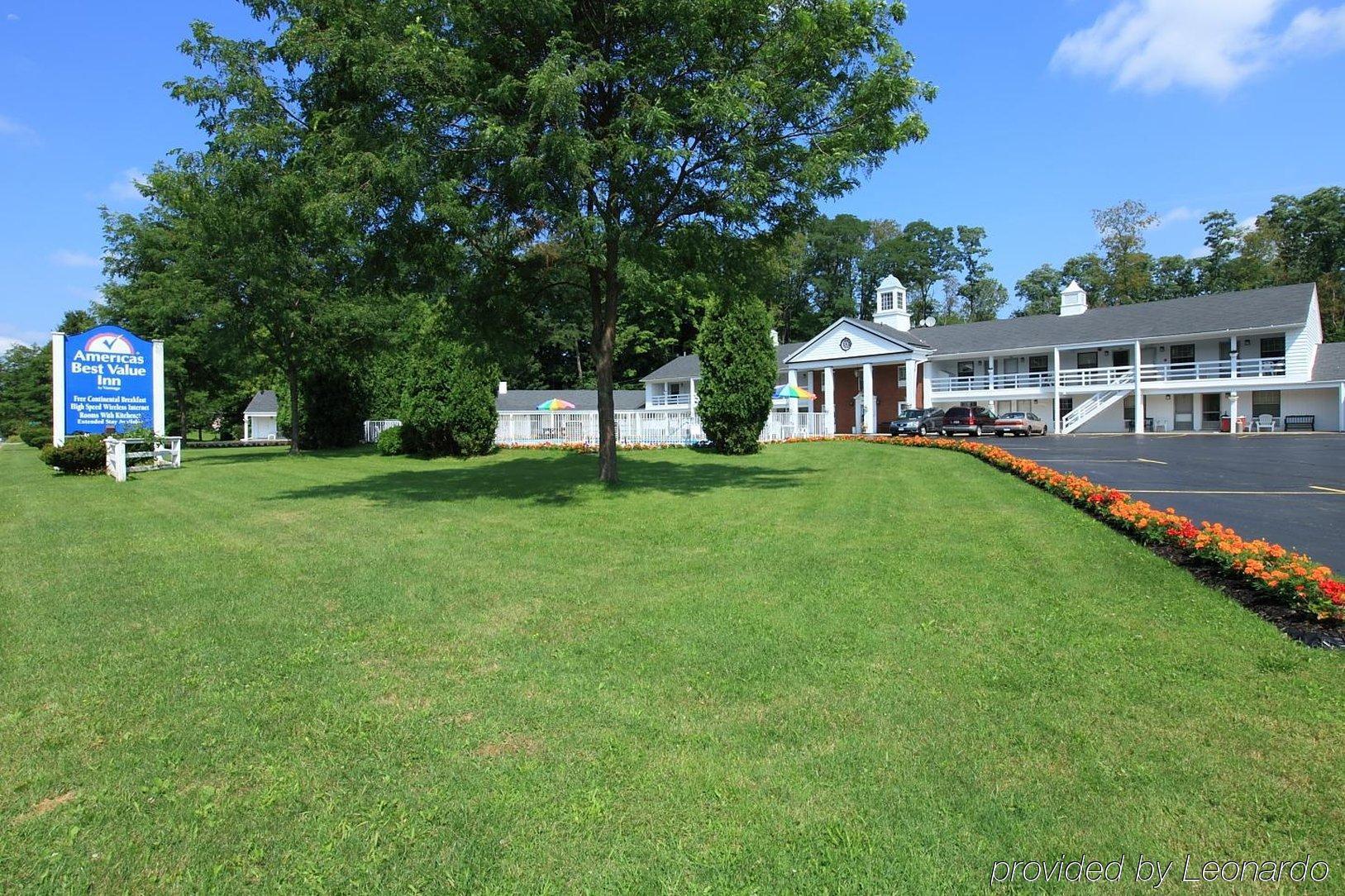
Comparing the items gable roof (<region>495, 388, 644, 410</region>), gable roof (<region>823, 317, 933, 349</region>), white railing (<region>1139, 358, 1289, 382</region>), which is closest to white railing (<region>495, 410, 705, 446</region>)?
gable roof (<region>495, 388, 644, 410</region>)

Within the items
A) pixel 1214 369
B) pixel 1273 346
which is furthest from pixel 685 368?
pixel 1273 346

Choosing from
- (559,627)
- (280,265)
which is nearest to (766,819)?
(559,627)

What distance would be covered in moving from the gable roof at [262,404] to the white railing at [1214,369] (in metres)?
62.9

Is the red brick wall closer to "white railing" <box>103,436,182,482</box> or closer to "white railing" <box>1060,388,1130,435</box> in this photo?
"white railing" <box>1060,388,1130,435</box>

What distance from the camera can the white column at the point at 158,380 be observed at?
18.8 metres

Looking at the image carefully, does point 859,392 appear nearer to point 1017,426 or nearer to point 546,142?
point 1017,426

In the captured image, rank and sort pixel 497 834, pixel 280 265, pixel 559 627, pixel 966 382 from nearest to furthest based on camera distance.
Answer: pixel 497 834 → pixel 559 627 → pixel 280 265 → pixel 966 382

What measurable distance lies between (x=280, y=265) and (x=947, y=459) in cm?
2154

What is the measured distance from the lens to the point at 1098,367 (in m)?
38.0

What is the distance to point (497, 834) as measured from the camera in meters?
2.65

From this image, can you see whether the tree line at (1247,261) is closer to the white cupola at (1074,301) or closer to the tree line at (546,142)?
the white cupola at (1074,301)

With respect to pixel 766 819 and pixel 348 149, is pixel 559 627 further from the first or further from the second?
pixel 348 149

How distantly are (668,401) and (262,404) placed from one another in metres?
41.2

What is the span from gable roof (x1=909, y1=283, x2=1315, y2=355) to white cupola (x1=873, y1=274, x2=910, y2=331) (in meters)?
2.08
